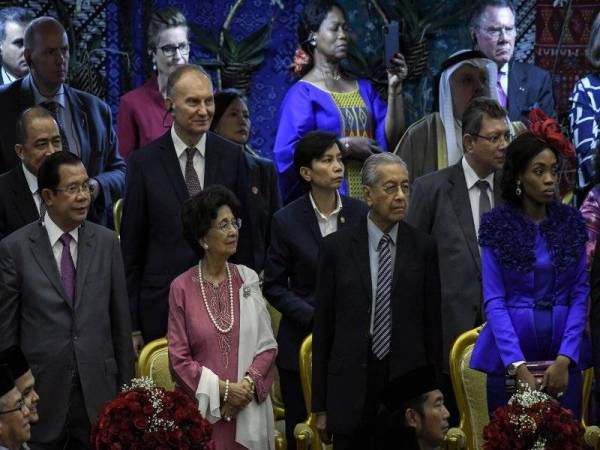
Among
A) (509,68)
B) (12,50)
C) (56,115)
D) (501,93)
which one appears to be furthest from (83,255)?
(509,68)

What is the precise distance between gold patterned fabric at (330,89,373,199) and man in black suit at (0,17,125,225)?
1.36 metres

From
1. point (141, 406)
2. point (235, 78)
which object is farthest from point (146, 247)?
point (235, 78)

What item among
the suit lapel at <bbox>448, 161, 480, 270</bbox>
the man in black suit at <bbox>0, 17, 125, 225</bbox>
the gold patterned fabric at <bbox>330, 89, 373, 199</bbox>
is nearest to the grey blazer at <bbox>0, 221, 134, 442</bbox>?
the man in black suit at <bbox>0, 17, 125, 225</bbox>

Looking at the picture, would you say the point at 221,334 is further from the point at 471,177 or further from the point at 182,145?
the point at 471,177

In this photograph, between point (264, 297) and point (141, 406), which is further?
point (264, 297)

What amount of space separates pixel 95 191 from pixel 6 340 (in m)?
1.27

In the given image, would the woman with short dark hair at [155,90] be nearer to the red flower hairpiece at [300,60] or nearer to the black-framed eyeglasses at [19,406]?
the red flower hairpiece at [300,60]

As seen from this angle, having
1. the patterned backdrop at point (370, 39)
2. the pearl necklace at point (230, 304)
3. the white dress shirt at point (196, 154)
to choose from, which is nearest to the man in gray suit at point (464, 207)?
the white dress shirt at point (196, 154)

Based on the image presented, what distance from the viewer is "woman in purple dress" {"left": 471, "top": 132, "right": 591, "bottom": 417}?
598 centimetres

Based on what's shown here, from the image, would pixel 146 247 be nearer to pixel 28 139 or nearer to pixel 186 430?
pixel 28 139

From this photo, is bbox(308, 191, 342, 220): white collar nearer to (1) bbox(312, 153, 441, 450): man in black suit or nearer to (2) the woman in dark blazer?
(2) the woman in dark blazer

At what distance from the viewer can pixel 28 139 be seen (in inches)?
270

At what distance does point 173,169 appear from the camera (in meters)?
6.75

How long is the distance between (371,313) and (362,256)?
0.22 metres
